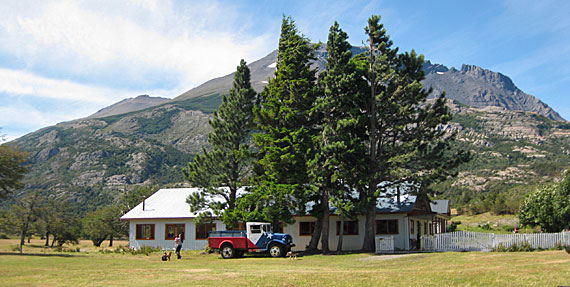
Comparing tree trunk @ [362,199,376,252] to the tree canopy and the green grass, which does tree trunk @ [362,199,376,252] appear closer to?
the tree canopy

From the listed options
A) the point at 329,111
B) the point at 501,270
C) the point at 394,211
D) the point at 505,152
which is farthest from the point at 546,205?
the point at 505,152

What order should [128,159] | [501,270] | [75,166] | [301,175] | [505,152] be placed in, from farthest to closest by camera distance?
[128,159], [75,166], [505,152], [301,175], [501,270]

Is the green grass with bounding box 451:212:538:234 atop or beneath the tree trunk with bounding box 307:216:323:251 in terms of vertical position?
beneath

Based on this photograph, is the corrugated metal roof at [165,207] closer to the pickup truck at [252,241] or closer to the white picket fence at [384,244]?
the pickup truck at [252,241]

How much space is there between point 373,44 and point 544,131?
16596 cm

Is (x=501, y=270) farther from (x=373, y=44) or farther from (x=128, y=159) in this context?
(x=128, y=159)

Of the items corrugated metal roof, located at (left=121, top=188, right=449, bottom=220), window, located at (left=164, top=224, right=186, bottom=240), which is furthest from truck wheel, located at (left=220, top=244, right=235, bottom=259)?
window, located at (left=164, top=224, right=186, bottom=240)

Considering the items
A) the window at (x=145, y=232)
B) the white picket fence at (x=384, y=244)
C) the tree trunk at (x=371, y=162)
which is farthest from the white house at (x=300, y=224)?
the white picket fence at (x=384, y=244)

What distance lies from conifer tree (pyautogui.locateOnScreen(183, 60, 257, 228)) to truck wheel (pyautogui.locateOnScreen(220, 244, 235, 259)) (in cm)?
654

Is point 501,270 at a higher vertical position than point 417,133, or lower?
lower

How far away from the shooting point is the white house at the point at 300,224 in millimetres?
34438

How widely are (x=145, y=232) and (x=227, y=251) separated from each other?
1429 cm

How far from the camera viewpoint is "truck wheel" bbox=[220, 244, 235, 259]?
2915 centimetres

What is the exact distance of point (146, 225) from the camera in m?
40.6
